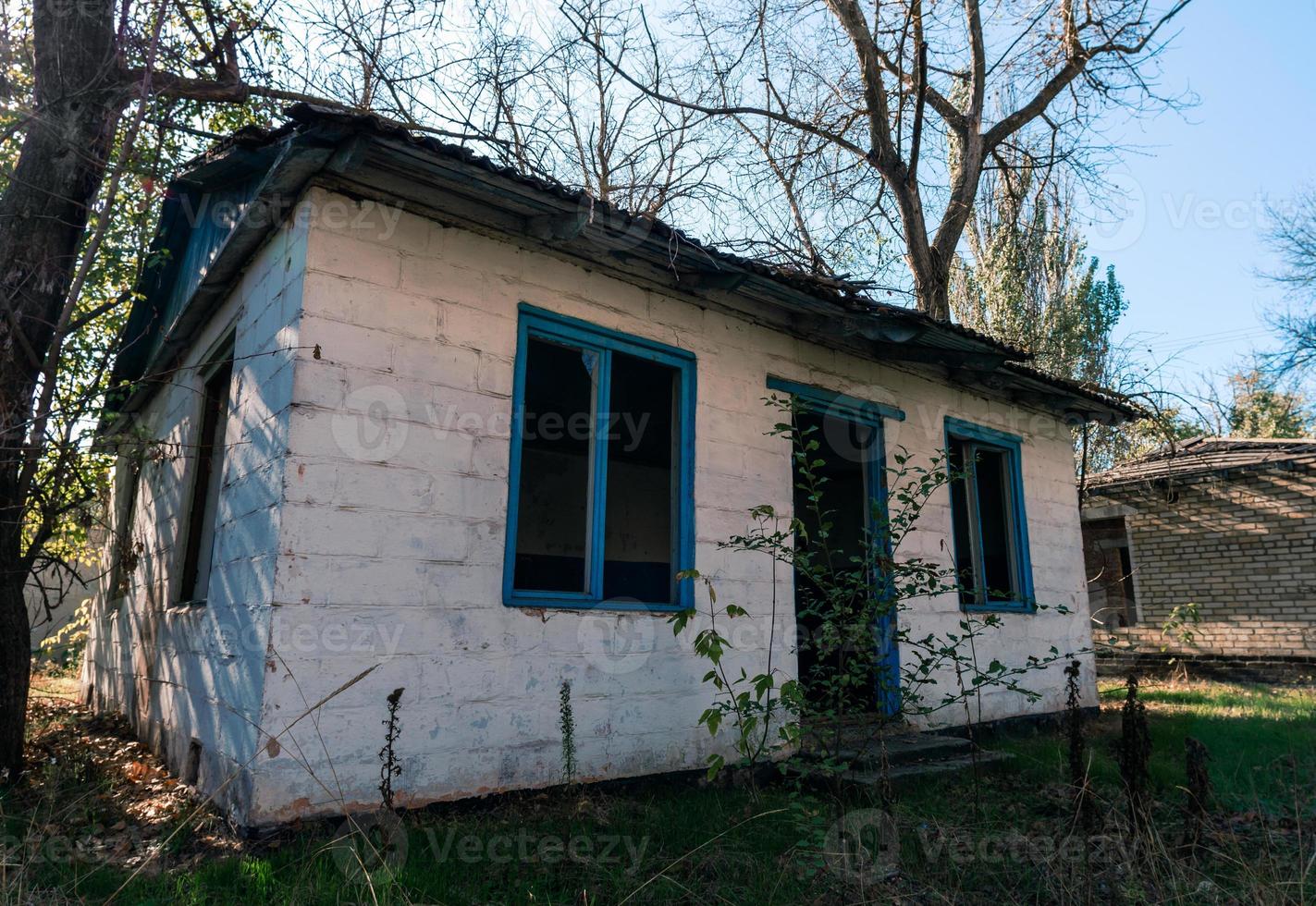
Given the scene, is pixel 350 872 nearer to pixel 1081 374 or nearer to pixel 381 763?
pixel 381 763

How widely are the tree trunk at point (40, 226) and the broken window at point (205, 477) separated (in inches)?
36.9

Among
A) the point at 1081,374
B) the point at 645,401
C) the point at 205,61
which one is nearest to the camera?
the point at 205,61

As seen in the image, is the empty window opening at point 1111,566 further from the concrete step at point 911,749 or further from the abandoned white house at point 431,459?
the concrete step at point 911,749

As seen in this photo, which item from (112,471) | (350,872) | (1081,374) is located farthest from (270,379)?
(1081,374)

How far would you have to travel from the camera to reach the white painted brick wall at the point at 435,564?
388 centimetres

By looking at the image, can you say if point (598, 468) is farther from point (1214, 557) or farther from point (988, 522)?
point (1214, 557)

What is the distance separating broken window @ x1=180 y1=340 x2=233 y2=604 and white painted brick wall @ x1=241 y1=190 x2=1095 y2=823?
1.96m

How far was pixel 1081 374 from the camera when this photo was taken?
15594mm

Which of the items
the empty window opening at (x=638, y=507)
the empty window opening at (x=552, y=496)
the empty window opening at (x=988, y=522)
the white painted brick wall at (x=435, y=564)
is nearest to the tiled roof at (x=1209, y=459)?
the empty window opening at (x=988, y=522)

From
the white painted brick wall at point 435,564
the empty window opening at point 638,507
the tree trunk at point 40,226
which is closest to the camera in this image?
the white painted brick wall at point 435,564

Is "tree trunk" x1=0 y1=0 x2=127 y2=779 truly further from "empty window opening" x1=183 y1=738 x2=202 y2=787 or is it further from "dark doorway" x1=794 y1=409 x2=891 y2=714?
"dark doorway" x1=794 y1=409 x2=891 y2=714

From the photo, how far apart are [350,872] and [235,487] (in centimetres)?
226

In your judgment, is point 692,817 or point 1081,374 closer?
point 692,817

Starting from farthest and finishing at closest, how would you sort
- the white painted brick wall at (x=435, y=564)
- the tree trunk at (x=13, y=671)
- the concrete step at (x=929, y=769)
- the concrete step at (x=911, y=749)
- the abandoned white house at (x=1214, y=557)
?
the abandoned white house at (x=1214, y=557) → the concrete step at (x=911, y=749) → the tree trunk at (x=13, y=671) → the concrete step at (x=929, y=769) → the white painted brick wall at (x=435, y=564)
